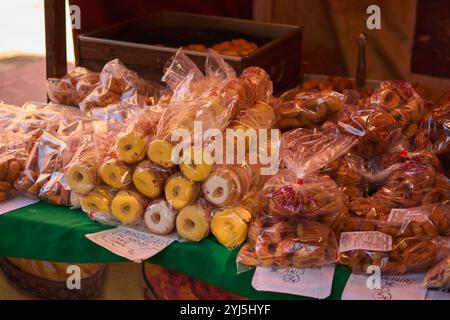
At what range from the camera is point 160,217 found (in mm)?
1357

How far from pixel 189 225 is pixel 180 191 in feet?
0.24

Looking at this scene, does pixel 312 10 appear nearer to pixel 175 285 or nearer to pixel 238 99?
pixel 238 99

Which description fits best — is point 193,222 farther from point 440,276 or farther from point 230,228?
point 440,276

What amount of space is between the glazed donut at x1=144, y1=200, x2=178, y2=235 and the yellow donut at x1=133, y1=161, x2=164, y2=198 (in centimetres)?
2

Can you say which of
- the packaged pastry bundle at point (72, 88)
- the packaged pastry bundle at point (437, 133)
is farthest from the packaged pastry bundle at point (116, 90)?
the packaged pastry bundle at point (437, 133)

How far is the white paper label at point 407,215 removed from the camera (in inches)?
49.8

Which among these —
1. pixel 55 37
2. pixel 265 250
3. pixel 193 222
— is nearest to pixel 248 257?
pixel 265 250

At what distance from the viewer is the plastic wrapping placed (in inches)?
45.6

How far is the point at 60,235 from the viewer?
55.9 inches

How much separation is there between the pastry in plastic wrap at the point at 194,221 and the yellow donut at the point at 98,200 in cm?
17

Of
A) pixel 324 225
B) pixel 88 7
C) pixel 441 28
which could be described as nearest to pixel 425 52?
pixel 441 28

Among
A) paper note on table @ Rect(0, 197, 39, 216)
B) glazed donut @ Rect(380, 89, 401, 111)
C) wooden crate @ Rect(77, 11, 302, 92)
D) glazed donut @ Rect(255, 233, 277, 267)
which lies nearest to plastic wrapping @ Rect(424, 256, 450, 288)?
glazed donut @ Rect(255, 233, 277, 267)

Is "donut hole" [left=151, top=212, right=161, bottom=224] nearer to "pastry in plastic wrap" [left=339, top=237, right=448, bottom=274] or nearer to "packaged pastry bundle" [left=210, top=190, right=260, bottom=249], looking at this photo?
"packaged pastry bundle" [left=210, top=190, right=260, bottom=249]
